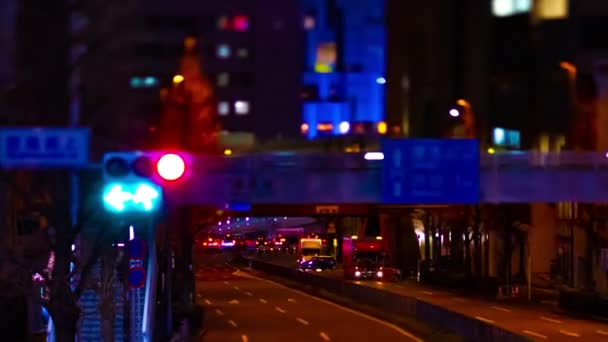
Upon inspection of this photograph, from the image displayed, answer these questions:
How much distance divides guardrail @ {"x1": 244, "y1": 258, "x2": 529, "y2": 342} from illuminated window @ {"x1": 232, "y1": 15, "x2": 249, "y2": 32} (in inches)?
1223

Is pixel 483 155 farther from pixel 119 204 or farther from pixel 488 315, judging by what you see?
pixel 119 204

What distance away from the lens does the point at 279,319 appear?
1704 inches

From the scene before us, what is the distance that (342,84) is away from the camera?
118062 millimetres

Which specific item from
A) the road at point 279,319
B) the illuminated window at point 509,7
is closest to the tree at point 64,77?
the road at point 279,319

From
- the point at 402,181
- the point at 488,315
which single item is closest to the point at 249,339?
the point at 402,181

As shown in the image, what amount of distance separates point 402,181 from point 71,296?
45.3 feet

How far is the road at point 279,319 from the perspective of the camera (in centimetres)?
3519

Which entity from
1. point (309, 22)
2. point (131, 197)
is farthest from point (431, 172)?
point (309, 22)

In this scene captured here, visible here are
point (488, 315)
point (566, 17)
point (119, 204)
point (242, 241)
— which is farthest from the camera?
point (242, 241)

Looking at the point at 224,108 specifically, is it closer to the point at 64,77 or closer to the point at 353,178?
the point at 353,178

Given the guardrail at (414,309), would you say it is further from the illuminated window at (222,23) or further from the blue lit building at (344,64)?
the blue lit building at (344,64)

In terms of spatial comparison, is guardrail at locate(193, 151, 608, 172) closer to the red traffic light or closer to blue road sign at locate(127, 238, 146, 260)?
blue road sign at locate(127, 238, 146, 260)

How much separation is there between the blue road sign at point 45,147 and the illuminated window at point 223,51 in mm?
81207

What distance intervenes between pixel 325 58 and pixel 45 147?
101 meters
